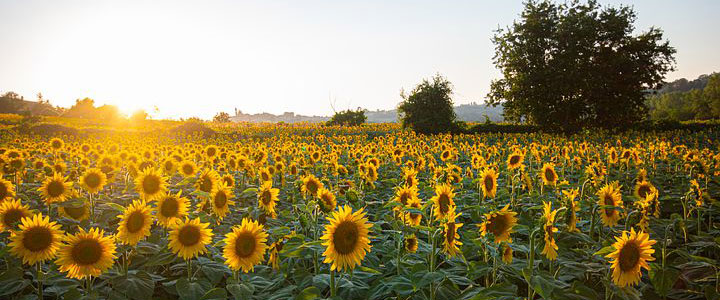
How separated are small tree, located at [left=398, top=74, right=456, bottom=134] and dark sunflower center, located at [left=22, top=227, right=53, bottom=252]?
2617cm

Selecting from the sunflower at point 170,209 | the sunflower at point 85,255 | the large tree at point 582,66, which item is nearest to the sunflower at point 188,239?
the sunflower at point 85,255

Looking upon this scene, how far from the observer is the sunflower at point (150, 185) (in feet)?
13.2

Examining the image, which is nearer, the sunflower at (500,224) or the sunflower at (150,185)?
the sunflower at (500,224)

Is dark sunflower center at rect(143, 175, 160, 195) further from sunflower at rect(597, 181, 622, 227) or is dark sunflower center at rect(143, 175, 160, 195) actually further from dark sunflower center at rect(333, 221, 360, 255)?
sunflower at rect(597, 181, 622, 227)

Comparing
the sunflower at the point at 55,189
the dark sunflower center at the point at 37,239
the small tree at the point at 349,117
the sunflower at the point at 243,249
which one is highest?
the small tree at the point at 349,117

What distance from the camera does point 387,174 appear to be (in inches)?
320

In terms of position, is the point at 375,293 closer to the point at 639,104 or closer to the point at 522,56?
the point at 522,56

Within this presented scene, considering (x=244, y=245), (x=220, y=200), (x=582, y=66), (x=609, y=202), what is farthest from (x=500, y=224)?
(x=582, y=66)

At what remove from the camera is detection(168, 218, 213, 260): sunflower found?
9.25ft

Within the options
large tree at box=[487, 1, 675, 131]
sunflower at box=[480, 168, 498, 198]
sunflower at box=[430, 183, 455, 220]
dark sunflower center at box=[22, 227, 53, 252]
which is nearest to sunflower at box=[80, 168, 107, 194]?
dark sunflower center at box=[22, 227, 53, 252]

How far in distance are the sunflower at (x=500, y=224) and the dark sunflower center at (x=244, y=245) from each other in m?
1.77

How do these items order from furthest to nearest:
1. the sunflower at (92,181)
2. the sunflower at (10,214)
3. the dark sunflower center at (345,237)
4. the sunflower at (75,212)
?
the sunflower at (92,181), the sunflower at (75,212), the sunflower at (10,214), the dark sunflower center at (345,237)

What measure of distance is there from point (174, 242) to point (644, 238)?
10.5 ft

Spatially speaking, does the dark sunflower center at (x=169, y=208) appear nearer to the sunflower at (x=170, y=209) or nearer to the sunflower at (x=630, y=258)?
the sunflower at (x=170, y=209)
